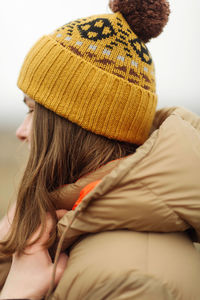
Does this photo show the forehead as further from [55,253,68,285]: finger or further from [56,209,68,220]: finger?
[55,253,68,285]: finger

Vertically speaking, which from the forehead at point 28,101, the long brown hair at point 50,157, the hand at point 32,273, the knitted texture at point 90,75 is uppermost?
the knitted texture at point 90,75

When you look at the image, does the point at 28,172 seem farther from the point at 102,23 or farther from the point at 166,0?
the point at 166,0

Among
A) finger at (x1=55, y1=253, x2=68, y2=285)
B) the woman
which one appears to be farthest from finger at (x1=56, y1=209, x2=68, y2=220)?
finger at (x1=55, y1=253, x2=68, y2=285)

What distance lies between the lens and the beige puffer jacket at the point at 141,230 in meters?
0.65

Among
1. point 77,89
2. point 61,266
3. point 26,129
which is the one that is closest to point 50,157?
point 26,129

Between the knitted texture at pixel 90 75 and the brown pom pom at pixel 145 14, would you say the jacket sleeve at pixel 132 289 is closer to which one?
the knitted texture at pixel 90 75

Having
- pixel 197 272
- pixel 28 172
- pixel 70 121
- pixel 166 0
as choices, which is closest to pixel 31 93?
pixel 70 121

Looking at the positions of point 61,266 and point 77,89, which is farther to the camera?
point 77,89

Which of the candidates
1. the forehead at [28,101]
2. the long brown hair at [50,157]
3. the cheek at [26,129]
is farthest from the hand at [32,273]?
the forehead at [28,101]

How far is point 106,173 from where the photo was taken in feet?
3.04

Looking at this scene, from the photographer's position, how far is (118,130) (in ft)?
3.34

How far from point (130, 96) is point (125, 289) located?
0.74m

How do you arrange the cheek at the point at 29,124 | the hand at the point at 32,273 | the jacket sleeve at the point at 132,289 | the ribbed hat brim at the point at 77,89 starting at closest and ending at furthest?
the jacket sleeve at the point at 132,289 < the hand at the point at 32,273 < the ribbed hat brim at the point at 77,89 < the cheek at the point at 29,124

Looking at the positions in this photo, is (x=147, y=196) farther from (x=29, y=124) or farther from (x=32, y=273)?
(x=29, y=124)
